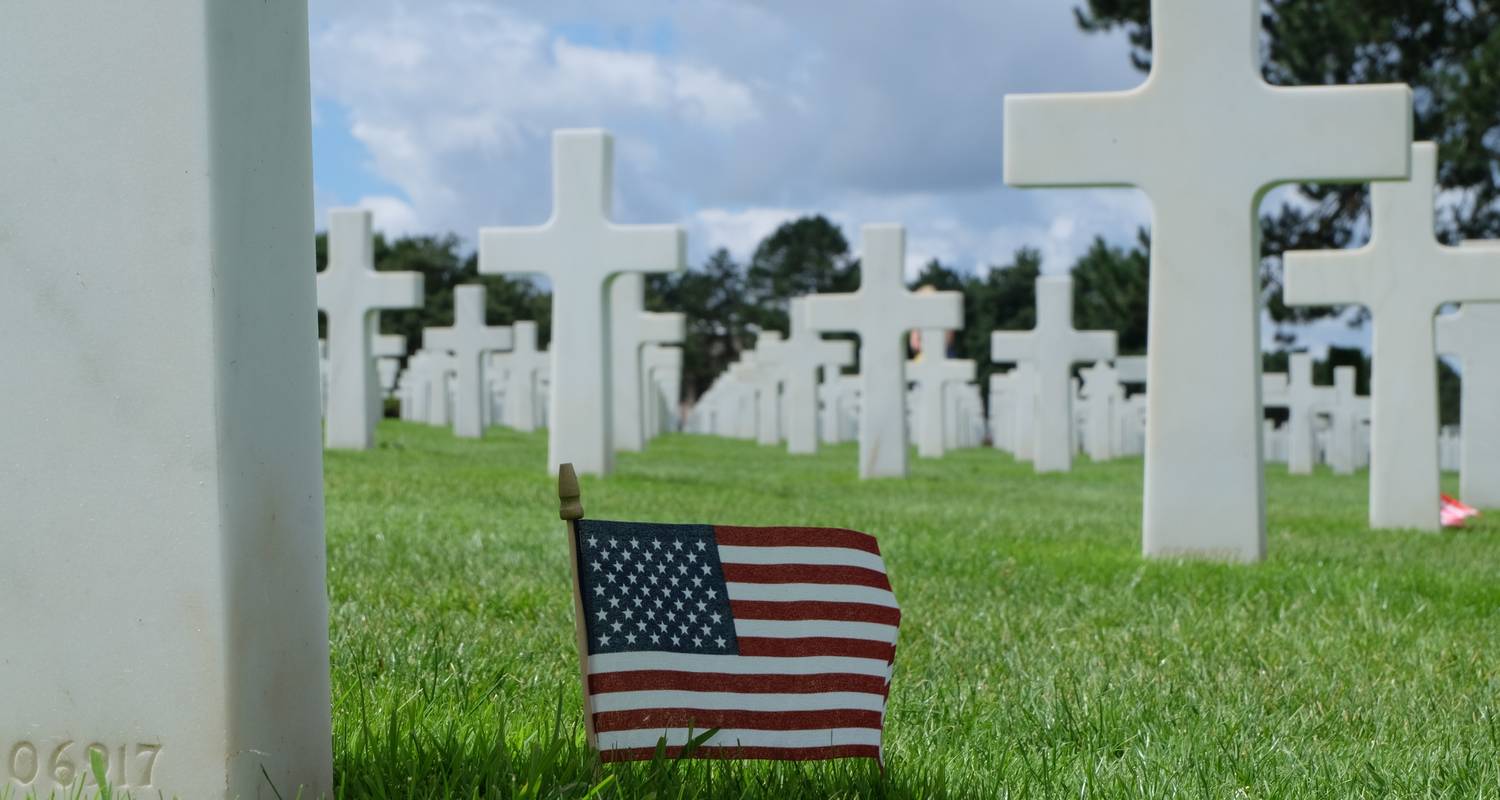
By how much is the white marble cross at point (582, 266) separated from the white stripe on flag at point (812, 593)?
1129 centimetres

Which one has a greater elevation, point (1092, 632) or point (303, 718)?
point (303, 718)

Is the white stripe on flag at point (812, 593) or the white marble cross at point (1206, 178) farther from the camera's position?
the white marble cross at point (1206, 178)

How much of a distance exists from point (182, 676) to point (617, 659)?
0.81m

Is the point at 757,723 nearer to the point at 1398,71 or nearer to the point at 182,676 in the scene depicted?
the point at 182,676

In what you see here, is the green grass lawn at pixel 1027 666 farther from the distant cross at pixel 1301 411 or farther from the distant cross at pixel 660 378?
the distant cross at pixel 1301 411

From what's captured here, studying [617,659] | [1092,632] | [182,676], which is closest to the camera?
[182,676]

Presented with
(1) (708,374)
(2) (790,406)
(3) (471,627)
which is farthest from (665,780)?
(1) (708,374)

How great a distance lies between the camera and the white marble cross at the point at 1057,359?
21562 mm

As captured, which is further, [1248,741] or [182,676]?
[1248,741]

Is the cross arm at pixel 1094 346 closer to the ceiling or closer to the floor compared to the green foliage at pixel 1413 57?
closer to the floor

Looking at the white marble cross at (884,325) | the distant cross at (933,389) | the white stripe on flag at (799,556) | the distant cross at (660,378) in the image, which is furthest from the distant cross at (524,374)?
the white stripe on flag at (799,556)

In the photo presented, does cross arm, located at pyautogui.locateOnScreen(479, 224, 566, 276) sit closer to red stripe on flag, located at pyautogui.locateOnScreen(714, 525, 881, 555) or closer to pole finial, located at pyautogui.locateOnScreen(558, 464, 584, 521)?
red stripe on flag, located at pyautogui.locateOnScreen(714, 525, 881, 555)

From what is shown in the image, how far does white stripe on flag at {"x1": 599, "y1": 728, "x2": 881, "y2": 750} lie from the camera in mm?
3020

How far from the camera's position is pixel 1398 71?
2605cm
